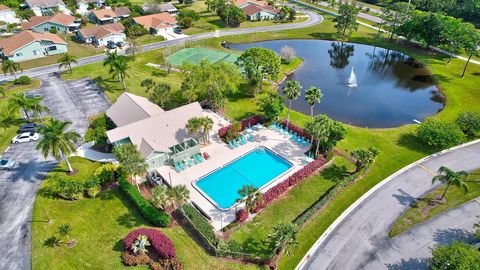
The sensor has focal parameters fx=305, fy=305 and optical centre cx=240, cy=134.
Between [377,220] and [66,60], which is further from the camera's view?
[66,60]

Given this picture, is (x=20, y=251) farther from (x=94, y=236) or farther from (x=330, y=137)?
(x=330, y=137)

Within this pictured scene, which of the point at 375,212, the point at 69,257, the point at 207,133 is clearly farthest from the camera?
the point at 207,133

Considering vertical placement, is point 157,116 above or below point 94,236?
above

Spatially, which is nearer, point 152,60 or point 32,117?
point 32,117

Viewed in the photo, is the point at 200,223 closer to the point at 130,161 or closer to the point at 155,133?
the point at 130,161

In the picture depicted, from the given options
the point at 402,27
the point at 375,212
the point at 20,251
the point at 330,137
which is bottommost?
the point at 20,251

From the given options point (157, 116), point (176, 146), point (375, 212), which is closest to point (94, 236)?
point (176, 146)

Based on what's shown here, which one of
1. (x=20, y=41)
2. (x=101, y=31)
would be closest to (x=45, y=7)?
(x=101, y=31)
